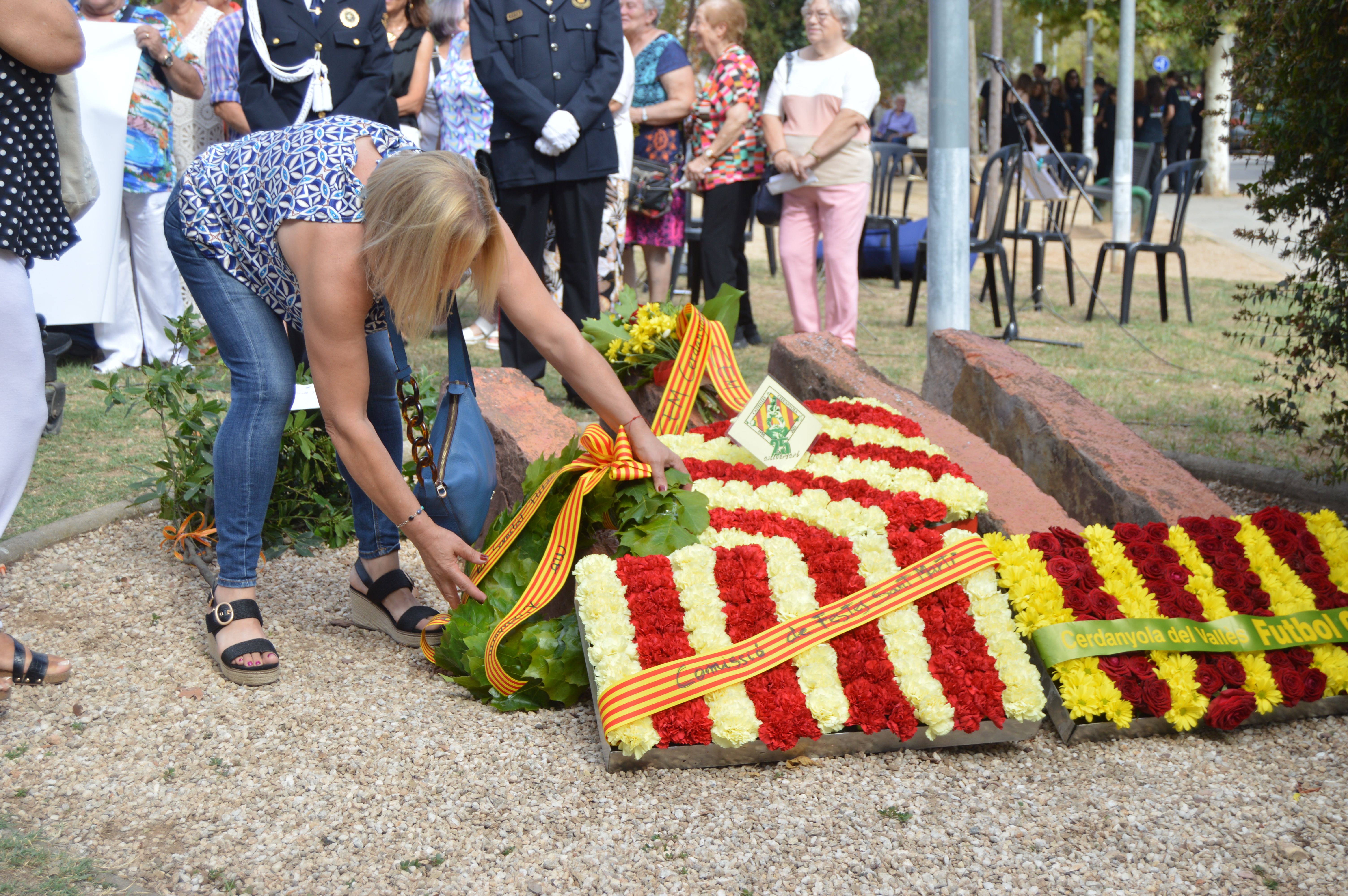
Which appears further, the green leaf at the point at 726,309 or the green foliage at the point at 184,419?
the green leaf at the point at 726,309

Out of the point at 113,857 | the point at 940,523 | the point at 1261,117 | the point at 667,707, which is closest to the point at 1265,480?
the point at 1261,117

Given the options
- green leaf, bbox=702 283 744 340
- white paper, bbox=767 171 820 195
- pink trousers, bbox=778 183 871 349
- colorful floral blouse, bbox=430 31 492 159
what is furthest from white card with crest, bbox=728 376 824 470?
colorful floral blouse, bbox=430 31 492 159

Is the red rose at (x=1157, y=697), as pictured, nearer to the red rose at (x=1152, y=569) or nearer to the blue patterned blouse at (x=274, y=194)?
the red rose at (x=1152, y=569)

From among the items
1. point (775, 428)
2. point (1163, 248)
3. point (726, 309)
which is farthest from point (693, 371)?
point (1163, 248)

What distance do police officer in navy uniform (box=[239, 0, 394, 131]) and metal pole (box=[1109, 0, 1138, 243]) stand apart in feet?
28.0

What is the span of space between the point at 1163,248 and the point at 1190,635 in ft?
20.9

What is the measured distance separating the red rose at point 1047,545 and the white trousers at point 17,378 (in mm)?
2425

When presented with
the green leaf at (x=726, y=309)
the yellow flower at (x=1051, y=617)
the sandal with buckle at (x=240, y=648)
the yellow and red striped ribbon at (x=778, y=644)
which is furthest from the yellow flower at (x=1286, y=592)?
the sandal with buckle at (x=240, y=648)

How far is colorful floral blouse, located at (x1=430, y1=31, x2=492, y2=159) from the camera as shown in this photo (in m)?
7.00

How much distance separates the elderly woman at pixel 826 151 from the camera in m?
6.18

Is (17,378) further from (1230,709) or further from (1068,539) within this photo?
(1230,709)

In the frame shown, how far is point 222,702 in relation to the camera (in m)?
2.82

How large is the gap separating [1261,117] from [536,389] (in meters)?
2.72

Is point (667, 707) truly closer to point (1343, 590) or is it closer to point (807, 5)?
point (1343, 590)
